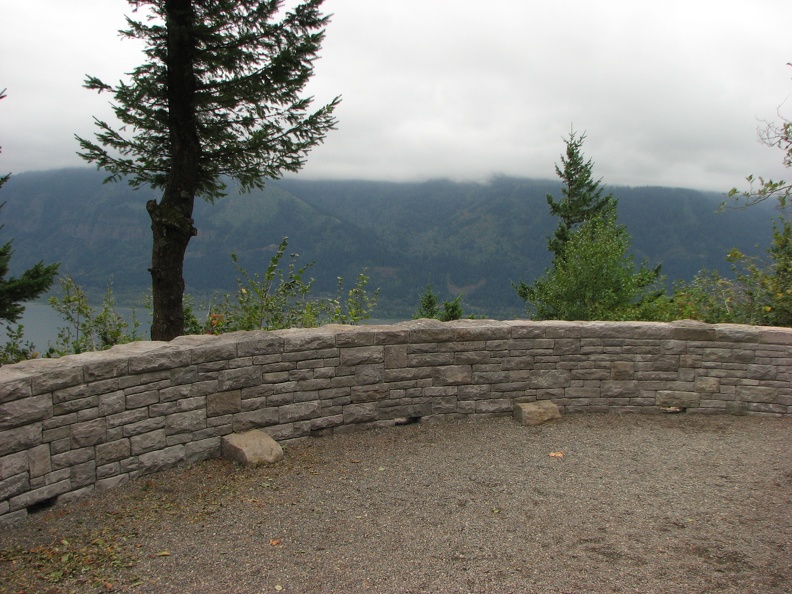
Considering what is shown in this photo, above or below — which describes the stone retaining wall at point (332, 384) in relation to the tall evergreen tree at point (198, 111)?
below

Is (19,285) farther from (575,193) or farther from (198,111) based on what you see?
(575,193)

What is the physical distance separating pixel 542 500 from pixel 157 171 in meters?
7.54

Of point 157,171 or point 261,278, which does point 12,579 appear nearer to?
point 261,278

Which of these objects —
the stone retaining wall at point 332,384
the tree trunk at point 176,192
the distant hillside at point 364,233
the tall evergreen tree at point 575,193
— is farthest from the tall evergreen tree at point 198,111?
the distant hillside at point 364,233

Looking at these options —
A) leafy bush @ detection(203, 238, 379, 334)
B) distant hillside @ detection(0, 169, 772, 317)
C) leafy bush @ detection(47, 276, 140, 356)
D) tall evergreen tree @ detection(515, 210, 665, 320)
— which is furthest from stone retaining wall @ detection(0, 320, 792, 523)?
distant hillside @ detection(0, 169, 772, 317)

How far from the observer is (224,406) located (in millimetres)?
4801

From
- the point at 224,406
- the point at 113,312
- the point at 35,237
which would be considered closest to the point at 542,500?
the point at 224,406

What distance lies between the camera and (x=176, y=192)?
7.80 meters

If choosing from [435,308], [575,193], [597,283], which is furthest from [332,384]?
[575,193]

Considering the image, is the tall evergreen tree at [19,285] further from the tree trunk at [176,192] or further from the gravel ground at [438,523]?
the gravel ground at [438,523]

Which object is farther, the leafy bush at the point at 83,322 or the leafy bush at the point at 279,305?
the leafy bush at the point at 279,305

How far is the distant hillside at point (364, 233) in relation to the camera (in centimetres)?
7319

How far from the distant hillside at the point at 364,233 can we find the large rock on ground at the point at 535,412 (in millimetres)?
46587

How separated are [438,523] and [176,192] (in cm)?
599
